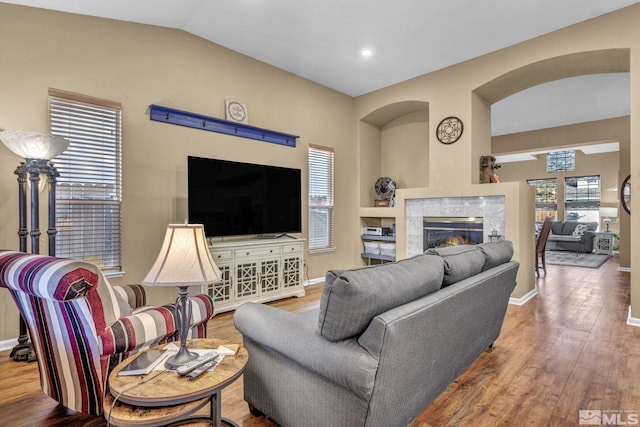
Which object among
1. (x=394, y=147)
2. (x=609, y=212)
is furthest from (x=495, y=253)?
(x=609, y=212)

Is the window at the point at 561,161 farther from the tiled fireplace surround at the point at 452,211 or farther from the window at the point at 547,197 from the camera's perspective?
the tiled fireplace surround at the point at 452,211

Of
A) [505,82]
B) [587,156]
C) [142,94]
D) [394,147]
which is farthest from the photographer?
[587,156]

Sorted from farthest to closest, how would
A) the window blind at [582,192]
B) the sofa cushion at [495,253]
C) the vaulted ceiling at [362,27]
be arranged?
1. the window blind at [582,192]
2. the vaulted ceiling at [362,27]
3. the sofa cushion at [495,253]

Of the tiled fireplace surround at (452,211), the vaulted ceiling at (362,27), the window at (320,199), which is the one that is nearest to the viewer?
the vaulted ceiling at (362,27)

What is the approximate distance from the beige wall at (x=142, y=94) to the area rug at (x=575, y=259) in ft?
19.0

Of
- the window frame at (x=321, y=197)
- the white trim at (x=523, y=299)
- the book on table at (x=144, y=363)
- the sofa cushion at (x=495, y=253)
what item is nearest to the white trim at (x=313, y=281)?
the window frame at (x=321, y=197)

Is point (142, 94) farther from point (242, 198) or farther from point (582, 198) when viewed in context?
point (582, 198)

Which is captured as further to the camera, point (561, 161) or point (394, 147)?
point (561, 161)

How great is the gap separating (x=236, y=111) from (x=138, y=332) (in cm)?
316

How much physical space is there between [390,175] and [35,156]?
501cm

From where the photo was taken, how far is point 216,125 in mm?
3967

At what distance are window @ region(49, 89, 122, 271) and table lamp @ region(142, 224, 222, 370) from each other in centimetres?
218

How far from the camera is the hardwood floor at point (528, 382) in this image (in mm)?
1865

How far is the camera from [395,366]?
1.39 m
